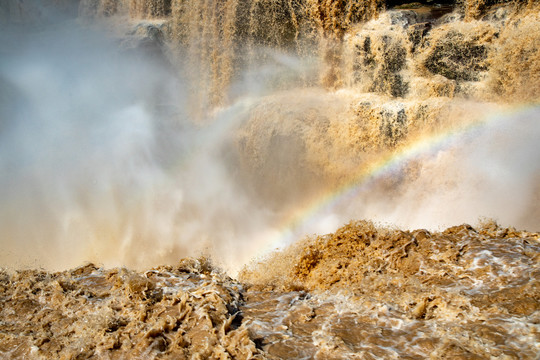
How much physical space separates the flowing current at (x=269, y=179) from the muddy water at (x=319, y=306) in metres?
0.03

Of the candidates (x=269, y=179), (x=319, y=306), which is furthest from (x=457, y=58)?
(x=319, y=306)

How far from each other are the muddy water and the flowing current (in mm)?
28

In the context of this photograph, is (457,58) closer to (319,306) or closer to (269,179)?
(269,179)

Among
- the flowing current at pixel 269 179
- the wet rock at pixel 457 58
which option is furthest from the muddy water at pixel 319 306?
the wet rock at pixel 457 58

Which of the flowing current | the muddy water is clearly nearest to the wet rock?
the flowing current

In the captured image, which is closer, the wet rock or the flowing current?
the flowing current

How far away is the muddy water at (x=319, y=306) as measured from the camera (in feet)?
11.8

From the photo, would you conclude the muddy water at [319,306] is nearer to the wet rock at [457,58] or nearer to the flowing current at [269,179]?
the flowing current at [269,179]

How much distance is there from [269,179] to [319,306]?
7.34 metres

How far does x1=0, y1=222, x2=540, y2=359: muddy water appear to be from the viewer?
360 centimetres

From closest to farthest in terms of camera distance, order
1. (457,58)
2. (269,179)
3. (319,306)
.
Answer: (319,306)
(457,58)
(269,179)

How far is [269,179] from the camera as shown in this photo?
1166 centimetres

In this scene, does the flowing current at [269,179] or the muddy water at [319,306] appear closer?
the muddy water at [319,306]

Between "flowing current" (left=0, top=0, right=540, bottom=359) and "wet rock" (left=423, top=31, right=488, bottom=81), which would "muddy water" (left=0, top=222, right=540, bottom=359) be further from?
"wet rock" (left=423, top=31, right=488, bottom=81)
